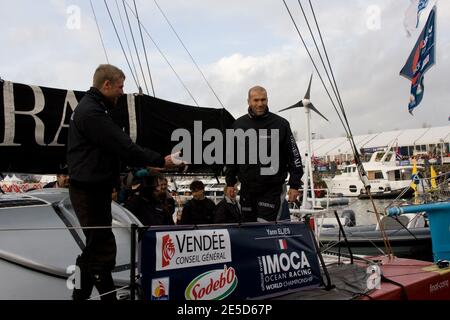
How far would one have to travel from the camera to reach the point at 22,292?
2.65m

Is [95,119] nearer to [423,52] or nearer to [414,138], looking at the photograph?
[423,52]

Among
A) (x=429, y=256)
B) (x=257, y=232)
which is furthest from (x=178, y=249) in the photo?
(x=429, y=256)

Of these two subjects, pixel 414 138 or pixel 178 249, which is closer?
pixel 178 249

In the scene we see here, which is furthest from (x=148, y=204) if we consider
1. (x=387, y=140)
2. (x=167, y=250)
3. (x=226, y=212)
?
(x=387, y=140)

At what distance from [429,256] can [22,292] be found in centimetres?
721

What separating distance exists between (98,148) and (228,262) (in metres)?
1.22

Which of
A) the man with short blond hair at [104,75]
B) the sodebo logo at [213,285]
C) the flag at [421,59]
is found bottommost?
the sodebo logo at [213,285]

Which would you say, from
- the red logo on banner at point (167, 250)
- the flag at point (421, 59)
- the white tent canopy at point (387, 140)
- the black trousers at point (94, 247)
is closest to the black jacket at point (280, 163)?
the red logo on banner at point (167, 250)

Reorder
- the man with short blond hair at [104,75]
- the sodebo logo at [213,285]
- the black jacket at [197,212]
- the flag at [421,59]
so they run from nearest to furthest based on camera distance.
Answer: the man with short blond hair at [104,75]
the sodebo logo at [213,285]
the black jacket at [197,212]
the flag at [421,59]

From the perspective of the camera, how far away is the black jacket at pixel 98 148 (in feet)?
8.82

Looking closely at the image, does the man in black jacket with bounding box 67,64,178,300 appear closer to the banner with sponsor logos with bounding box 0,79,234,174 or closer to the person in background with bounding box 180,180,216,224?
the banner with sponsor logos with bounding box 0,79,234,174

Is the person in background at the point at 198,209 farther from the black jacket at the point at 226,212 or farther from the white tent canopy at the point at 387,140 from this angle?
the white tent canopy at the point at 387,140

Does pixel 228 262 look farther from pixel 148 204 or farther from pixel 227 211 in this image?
pixel 227 211

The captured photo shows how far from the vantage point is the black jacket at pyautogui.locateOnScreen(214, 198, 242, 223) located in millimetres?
5160
